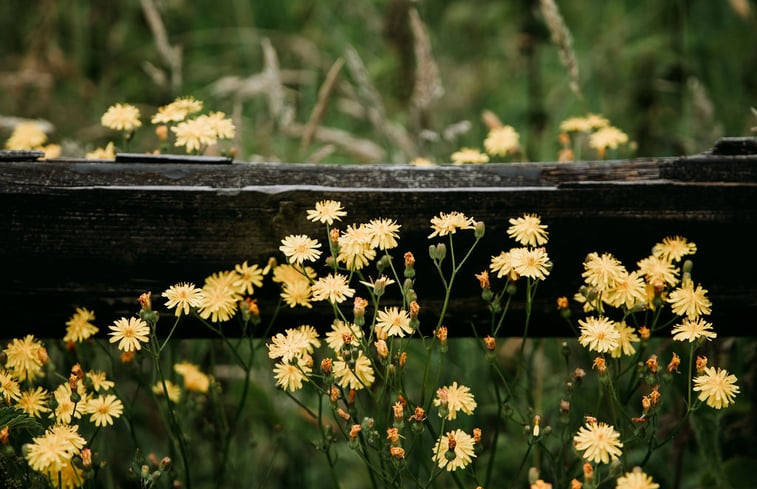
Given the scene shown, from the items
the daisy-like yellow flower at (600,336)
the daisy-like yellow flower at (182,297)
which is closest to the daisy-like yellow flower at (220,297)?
the daisy-like yellow flower at (182,297)

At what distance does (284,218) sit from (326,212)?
0.34 ft

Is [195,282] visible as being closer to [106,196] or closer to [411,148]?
[106,196]

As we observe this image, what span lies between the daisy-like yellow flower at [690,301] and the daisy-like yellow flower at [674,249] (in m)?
0.07

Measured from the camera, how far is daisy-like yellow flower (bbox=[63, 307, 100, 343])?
56.2 inches

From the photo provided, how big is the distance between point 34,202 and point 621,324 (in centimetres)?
116

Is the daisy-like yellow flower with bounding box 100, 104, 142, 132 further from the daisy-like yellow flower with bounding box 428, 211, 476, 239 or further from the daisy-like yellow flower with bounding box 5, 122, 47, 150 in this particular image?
the daisy-like yellow flower with bounding box 428, 211, 476, 239

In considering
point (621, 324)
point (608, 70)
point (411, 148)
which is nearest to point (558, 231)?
point (621, 324)

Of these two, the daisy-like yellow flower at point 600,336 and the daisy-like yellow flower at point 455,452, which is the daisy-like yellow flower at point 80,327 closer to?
the daisy-like yellow flower at point 455,452

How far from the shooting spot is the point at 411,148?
265cm

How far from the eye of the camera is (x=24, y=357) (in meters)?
1.40

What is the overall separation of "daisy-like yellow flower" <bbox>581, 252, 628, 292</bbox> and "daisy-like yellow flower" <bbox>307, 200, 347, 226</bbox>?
48cm

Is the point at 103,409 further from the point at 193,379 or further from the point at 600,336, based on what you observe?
the point at 600,336

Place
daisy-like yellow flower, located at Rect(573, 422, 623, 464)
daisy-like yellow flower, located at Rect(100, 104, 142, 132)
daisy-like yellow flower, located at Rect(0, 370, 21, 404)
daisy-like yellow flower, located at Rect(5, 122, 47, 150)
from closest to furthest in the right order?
daisy-like yellow flower, located at Rect(573, 422, 623, 464) < daisy-like yellow flower, located at Rect(0, 370, 21, 404) < daisy-like yellow flower, located at Rect(100, 104, 142, 132) < daisy-like yellow flower, located at Rect(5, 122, 47, 150)

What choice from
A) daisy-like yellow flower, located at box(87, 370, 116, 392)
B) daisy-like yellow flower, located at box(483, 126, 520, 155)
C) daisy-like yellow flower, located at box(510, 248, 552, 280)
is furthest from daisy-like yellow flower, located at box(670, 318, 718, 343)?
daisy-like yellow flower, located at box(87, 370, 116, 392)
